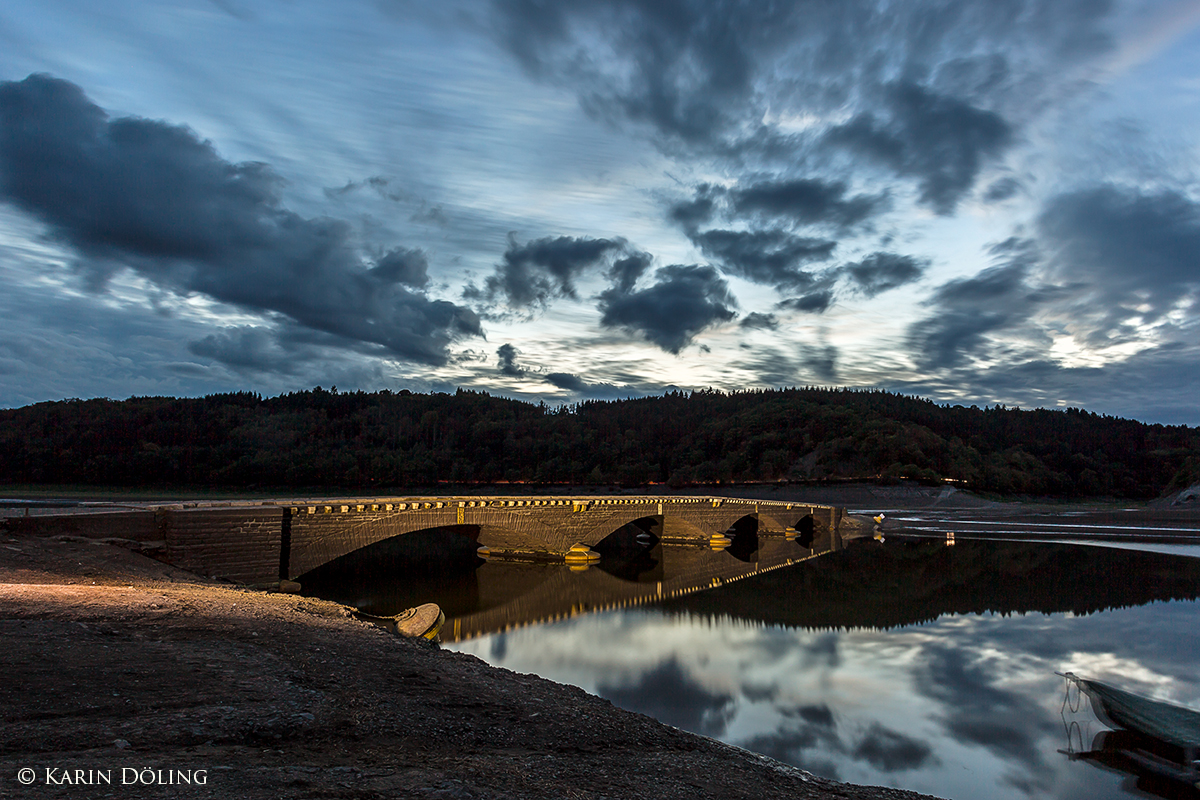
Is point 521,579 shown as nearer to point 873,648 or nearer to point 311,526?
point 311,526

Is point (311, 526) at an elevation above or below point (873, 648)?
above

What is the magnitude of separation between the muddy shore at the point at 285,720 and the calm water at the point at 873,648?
540cm

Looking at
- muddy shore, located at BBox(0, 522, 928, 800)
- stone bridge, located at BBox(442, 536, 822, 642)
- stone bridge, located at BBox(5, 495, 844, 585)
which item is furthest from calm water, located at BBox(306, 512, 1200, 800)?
muddy shore, located at BBox(0, 522, 928, 800)

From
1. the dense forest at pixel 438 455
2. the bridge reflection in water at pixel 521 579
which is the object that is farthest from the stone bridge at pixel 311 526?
the dense forest at pixel 438 455

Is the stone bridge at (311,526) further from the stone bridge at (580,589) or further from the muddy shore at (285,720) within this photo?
the muddy shore at (285,720)

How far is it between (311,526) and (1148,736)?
3289 centimetres

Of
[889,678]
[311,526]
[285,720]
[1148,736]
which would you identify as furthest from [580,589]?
[285,720]

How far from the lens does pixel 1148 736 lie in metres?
16.9

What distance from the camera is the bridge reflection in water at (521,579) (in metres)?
37.3

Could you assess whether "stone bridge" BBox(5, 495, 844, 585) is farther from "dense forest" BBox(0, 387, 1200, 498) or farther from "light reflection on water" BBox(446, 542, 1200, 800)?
"dense forest" BBox(0, 387, 1200, 498)

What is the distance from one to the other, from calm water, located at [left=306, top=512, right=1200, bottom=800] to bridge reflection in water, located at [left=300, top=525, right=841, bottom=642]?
1.02 feet

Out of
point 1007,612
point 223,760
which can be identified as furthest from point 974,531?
point 223,760

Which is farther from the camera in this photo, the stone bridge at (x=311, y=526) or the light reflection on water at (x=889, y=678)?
the stone bridge at (x=311, y=526)

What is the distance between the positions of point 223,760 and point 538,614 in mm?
29256
